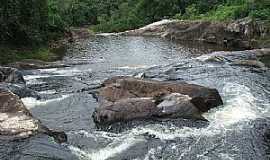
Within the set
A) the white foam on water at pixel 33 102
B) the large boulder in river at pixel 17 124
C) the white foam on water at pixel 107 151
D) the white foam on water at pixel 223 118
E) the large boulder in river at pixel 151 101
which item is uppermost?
the large boulder in river at pixel 17 124

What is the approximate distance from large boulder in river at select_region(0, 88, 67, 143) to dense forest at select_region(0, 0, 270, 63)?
22.7 m

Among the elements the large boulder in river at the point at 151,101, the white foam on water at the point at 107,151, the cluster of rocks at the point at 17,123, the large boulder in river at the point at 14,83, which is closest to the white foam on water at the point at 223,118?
the large boulder in river at the point at 151,101

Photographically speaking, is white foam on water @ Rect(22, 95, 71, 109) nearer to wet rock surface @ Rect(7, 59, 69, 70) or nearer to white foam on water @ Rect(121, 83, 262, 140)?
white foam on water @ Rect(121, 83, 262, 140)

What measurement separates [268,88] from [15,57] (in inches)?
894

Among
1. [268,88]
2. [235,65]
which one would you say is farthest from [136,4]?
[268,88]

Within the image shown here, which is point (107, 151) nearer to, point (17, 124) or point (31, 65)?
point (17, 124)

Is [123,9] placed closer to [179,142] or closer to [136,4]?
[136,4]

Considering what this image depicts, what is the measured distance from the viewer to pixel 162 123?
19688 millimetres

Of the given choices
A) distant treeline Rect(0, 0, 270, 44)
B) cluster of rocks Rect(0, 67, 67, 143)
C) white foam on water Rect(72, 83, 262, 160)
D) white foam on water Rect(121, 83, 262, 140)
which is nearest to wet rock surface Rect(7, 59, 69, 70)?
distant treeline Rect(0, 0, 270, 44)

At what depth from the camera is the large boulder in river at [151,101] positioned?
800 inches

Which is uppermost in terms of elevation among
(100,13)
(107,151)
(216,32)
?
(107,151)

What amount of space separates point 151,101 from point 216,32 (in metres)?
43.7

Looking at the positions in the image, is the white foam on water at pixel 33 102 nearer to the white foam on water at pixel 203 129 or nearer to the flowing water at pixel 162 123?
the flowing water at pixel 162 123

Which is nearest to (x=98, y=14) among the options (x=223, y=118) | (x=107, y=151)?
(x=223, y=118)
